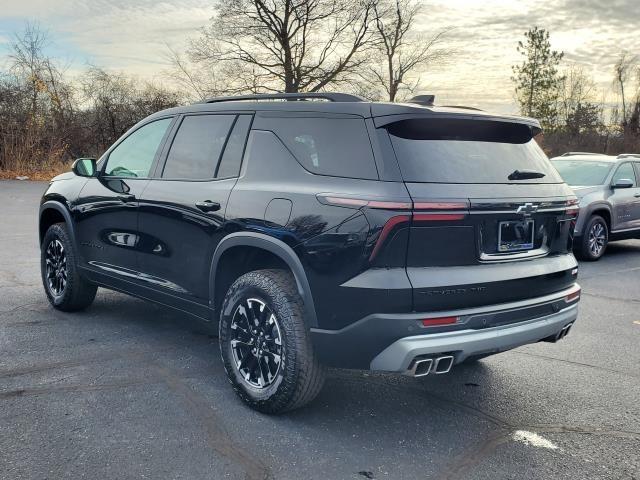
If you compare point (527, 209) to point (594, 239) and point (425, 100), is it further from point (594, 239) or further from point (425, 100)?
point (594, 239)

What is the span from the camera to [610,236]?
1036 cm

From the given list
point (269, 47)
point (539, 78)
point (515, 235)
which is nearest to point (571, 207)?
point (515, 235)

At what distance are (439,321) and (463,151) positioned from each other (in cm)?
96

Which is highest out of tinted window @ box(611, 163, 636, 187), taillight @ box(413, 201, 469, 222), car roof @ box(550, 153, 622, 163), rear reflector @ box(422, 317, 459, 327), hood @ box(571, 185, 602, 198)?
car roof @ box(550, 153, 622, 163)

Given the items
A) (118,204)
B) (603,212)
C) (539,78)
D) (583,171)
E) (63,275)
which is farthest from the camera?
(539,78)

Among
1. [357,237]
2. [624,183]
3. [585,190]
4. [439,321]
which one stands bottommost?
[439,321]

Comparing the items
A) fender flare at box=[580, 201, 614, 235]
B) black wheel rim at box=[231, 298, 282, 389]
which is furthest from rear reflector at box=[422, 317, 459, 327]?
fender flare at box=[580, 201, 614, 235]

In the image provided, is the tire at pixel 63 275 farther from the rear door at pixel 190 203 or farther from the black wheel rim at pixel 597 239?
the black wheel rim at pixel 597 239

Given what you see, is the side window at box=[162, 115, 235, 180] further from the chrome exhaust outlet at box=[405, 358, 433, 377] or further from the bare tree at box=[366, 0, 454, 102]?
the bare tree at box=[366, 0, 454, 102]

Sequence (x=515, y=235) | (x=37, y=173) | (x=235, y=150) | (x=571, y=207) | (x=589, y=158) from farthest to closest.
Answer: (x=37, y=173) < (x=589, y=158) < (x=235, y=150) < (x=571, y=207) < (x=515, y=235)

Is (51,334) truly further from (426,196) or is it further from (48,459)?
(426,196)

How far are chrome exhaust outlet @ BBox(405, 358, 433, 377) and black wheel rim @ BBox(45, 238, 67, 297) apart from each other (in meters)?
3.63

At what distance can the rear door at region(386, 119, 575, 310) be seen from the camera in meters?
3.15

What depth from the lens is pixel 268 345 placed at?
11.8 ft
